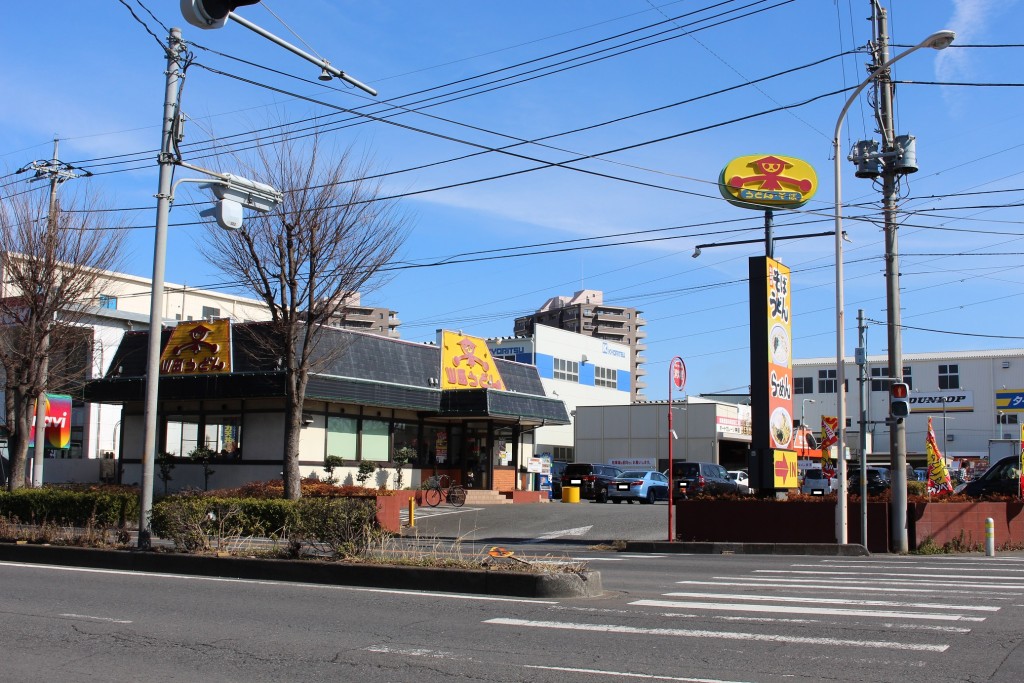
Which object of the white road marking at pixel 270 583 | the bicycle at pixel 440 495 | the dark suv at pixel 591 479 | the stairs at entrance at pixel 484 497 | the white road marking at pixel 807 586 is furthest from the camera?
the dark suv at pixel 591 479

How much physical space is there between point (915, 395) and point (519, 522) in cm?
5565

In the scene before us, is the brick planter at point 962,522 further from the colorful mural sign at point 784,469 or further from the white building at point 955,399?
the white building at point 955,399

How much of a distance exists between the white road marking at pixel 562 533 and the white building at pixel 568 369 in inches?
1584

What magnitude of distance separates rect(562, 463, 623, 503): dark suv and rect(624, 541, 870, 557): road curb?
1878cm

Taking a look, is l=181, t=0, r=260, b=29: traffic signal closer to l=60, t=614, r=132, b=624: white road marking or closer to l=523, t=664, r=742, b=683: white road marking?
l=523, t=664, r=742, b=683: white road marking

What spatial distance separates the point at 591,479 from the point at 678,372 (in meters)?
20.1

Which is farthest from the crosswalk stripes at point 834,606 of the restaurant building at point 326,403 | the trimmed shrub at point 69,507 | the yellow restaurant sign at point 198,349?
the yellow restaurant sign at point 198,349

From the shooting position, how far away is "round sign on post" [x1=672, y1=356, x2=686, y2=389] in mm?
21145

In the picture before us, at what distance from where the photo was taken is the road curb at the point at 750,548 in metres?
19.7

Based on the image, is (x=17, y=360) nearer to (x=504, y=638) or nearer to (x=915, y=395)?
(x=504, y=638)

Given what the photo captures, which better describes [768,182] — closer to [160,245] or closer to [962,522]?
[962,522]

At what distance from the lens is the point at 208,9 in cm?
782

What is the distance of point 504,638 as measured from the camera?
9.03 meters

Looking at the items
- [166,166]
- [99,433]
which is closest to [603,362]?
[99,433]
